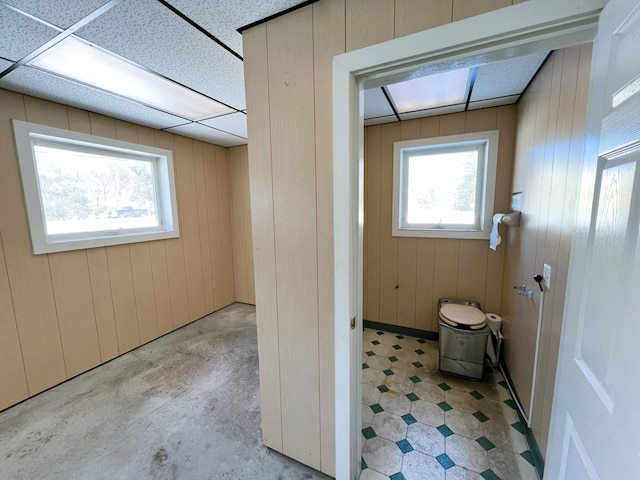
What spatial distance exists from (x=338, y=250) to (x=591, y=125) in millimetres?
854

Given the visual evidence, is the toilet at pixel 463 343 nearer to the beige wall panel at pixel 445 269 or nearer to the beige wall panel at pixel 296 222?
the beige wall panel at pixel 445 269

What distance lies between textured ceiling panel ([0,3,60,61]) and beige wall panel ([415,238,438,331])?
9.47 ft

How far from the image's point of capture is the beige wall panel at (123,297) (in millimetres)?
2342

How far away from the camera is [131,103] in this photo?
77.0 inches

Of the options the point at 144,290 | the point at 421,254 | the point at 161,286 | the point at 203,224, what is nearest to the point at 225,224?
the point at 203,224

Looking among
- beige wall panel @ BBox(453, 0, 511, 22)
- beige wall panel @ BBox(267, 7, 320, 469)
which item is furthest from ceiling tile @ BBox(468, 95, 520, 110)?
beige wall panel @ BBox(267, 7, 320, 469)

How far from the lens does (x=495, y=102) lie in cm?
200

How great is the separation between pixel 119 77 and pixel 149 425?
2303mm

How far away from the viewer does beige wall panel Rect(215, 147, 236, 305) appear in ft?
11.2

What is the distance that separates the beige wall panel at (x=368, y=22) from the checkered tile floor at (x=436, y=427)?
80.8 inches

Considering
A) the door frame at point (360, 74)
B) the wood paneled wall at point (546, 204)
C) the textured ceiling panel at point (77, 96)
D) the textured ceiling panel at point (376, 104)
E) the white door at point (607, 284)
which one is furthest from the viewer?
the textured ceiling panel at point (376, 104)

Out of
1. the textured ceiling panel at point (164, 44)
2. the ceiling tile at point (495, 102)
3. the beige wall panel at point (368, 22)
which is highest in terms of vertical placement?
the textured ceiling panel at point (164, 44)

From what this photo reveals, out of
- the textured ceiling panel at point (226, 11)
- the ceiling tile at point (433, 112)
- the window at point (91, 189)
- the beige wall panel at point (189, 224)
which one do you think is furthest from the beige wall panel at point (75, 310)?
the ceiling tile at point (433, 112)

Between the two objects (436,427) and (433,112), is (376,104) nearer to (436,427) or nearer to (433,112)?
(433,112)
